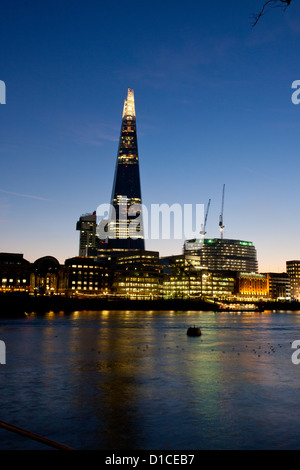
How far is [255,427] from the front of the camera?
2825 centimetres

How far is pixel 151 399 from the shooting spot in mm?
36062

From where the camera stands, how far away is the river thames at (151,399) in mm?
25688

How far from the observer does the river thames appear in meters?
25.7

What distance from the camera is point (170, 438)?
2566cm

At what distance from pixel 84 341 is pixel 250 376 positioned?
140 feet

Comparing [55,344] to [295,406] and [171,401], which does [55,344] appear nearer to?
[171,401]

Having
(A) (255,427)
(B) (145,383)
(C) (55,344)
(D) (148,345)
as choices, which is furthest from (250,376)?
(C) (55,344)
